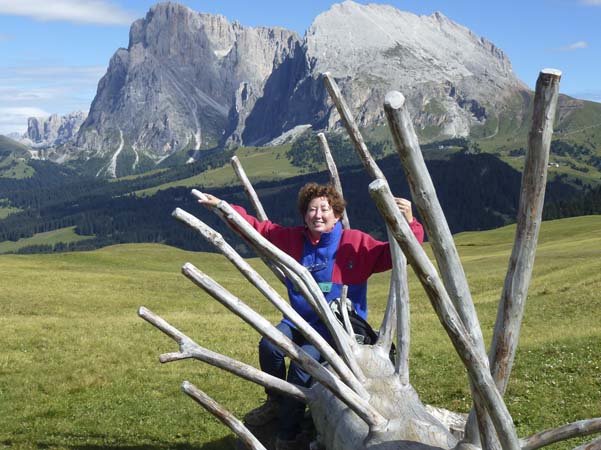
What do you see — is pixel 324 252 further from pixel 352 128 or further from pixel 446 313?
pixel 446 313

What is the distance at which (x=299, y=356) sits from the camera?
5.70 m

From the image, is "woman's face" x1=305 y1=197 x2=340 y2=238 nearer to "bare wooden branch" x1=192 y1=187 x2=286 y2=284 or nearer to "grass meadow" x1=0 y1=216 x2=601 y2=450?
"bare wooden branch" x1=192 y1=187 x2=286 y2=284

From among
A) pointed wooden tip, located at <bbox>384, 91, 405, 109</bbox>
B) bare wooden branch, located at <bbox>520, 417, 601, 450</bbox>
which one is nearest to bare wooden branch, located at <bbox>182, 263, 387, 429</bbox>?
bare wooden branch, located at <bbox>520, 417, 601, 450</bbox>

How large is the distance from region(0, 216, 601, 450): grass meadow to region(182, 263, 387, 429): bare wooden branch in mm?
6545

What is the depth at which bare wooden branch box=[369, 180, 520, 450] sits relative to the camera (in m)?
3.63

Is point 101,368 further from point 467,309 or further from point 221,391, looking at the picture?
point 467,309

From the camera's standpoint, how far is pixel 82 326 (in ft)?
95.2

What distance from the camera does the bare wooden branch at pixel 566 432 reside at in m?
4.24

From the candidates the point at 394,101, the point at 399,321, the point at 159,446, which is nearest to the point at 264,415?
the point at 159,446

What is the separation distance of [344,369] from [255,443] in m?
1.19

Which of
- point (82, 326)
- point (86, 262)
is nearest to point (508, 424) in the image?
point (82, 326)

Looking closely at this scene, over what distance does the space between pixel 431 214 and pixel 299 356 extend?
2.40m

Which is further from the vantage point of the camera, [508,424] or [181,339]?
[181,339]

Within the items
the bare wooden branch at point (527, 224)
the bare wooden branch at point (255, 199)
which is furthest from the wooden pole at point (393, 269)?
the bare wooden branch at point (527, 224)
